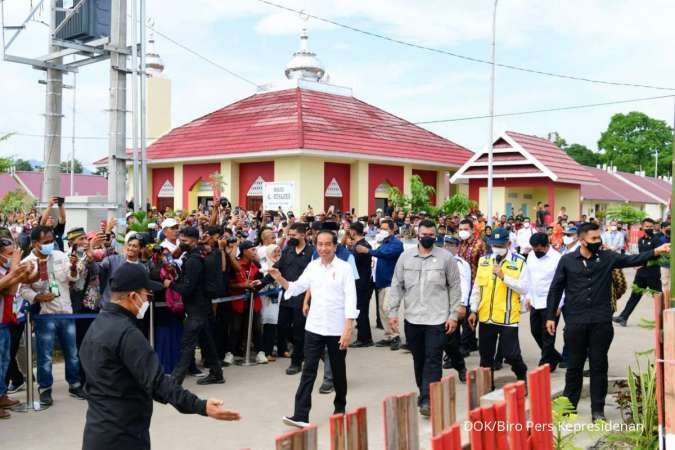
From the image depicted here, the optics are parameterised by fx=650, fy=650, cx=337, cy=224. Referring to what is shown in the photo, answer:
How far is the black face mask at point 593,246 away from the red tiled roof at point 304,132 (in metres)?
19.5

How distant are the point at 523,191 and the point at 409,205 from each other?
26.9ft

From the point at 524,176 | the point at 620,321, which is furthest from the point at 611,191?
the point at 620,321

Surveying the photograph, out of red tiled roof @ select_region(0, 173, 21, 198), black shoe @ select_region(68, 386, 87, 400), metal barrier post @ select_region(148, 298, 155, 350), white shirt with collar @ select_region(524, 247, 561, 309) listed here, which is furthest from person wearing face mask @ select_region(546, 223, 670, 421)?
red tiled roof @ select_region(0, 173, 21, 198)

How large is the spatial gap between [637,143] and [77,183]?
199 feet

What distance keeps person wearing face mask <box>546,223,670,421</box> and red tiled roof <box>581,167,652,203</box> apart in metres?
34.7

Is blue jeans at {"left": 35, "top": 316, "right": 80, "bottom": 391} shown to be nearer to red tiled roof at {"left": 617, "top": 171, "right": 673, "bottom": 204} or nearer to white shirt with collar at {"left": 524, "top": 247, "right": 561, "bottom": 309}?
white shirt with collar at {"left": 524, "top": 247, "right": 561, "bottom": 309}

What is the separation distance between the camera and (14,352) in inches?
268

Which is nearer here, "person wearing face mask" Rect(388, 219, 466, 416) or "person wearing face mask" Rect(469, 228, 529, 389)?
"person wearing face mask" Rect(388, 219, 466, 416)

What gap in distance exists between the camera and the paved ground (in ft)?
18.7

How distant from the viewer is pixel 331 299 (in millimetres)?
6109

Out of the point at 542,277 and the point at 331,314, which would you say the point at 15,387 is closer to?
the point at 331,314

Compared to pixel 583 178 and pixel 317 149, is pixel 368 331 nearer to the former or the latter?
pixel 317 149

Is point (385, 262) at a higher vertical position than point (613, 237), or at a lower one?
lower

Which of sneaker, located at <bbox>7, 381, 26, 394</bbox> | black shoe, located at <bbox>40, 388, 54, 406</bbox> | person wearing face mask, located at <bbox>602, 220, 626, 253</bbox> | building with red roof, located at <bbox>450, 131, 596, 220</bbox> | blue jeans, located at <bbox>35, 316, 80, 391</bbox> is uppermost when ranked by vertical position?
building with red roof, located at <bbox>450, 131, 596, 220</bbox>
